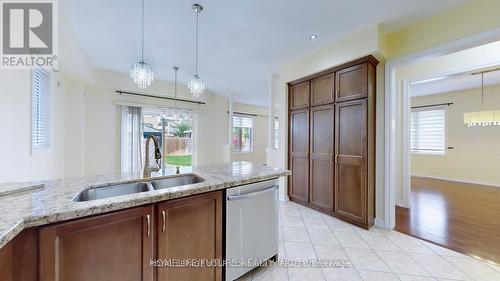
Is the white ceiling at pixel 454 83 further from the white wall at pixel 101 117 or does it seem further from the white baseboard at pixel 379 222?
the white wall at pixel 101 117

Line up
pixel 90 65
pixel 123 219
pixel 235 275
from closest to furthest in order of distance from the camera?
pixel 123 219
pixel 235 275
pixel 90 65

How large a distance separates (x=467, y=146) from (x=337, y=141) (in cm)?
520

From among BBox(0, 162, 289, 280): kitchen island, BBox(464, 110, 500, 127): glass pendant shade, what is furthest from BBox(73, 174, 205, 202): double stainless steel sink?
BBox(464, 110, 500, 127): glass pendant shade

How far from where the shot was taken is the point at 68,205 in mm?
995

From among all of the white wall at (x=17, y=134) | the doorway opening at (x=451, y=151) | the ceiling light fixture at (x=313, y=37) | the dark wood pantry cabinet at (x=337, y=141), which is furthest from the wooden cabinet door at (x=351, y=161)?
the white wall at (x=17, y=134)

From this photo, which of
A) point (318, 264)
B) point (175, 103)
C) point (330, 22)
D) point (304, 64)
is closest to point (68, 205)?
point (318, 264)

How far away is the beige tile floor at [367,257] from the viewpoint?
1815mm

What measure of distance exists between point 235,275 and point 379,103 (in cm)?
270

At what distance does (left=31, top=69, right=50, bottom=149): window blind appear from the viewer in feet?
8.54

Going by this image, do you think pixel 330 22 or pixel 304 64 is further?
pixel 304 64

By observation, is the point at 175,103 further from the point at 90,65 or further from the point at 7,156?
the point at 7,156

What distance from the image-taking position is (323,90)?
128 inches

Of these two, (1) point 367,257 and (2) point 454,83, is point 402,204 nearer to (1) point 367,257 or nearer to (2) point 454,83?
(1) point 367,257

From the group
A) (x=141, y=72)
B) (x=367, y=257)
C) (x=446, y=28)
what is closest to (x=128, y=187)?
(x=141, y=72)
